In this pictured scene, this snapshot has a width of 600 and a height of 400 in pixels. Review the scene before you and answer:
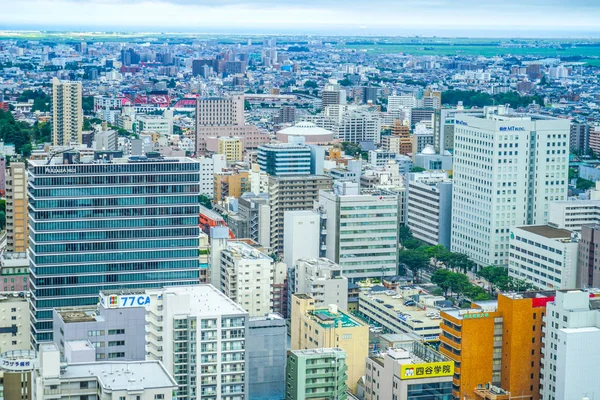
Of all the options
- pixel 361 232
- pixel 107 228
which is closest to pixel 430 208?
pixel 361 232

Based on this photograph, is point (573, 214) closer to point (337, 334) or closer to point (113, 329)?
point (337, 334)

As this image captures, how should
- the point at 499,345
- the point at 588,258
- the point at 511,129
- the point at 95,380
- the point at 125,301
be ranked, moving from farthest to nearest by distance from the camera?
the point at 511,129, the point at 588,258, the point at 499,345, the point at 125,301, the point at 95,380

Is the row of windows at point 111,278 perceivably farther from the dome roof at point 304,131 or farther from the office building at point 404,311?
the dome roof at point 304,131

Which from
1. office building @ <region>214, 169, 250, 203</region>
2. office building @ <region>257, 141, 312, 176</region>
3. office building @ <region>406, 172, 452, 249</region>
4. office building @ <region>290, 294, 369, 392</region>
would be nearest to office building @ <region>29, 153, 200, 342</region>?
office building @ <region>290, 294, 369, 392</region>

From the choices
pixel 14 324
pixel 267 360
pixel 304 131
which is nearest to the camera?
pixel 267 360

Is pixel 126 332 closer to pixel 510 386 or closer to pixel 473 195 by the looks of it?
pixel 510 386
